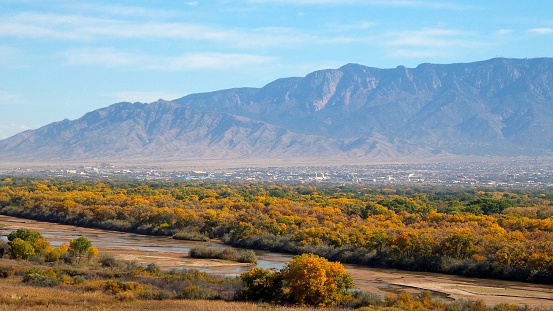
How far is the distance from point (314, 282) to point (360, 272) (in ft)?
48.8

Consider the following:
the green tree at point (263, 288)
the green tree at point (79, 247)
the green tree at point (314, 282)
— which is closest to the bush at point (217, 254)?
the green tree at point (79, 247)

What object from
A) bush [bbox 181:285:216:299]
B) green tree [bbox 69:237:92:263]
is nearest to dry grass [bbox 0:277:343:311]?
bush [bbox 181:285:216:299]

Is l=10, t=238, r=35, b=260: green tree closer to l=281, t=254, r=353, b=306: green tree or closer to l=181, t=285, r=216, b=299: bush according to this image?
l=181, t=285, r=216, b=299: bush

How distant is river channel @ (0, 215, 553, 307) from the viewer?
35.2 metres

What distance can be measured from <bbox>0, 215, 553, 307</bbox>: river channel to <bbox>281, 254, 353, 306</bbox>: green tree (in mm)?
5890

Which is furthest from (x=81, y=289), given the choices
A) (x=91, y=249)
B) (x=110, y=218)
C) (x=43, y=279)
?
(x=110, y=218)

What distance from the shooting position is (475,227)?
52.2 meters

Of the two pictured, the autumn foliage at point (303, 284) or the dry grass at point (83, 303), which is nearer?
the dry grass at point (83, 303)

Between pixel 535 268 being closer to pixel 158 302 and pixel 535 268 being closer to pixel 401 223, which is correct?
pixel 401 223

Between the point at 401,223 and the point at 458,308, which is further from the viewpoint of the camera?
the point at 401,223

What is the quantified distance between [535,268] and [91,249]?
77.2 ft

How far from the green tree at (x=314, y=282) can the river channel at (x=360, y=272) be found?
19.3 ft

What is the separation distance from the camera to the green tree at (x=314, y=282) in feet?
94.6

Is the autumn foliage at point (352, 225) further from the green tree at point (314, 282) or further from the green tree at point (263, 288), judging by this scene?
the green tree at point (263, 288)
